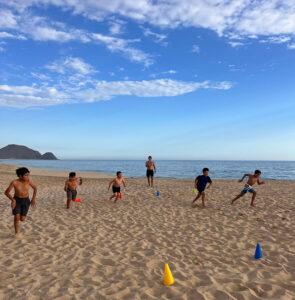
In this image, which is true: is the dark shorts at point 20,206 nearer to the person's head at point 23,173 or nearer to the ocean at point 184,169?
the person's head at point 23,173

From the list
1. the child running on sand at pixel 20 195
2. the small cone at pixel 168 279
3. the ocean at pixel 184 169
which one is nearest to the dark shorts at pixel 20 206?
the child running on sand at pixel 20 195

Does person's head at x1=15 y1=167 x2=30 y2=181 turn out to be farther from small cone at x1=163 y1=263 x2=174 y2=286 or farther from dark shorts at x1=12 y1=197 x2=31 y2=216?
small cone at x1=163 y1=263 x2=174 y2=286

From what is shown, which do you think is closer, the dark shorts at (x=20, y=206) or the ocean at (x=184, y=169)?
the dark shorts at (x=20, y=206)

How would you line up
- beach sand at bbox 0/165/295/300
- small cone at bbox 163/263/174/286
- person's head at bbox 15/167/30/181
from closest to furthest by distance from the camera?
beach sand at bbox 0/165/295/300, small cone at bbox 163/263/174/286, person's head at bbox 15/167/30/181

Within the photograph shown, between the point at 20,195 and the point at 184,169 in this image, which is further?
the point at 184,169

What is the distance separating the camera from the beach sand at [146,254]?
4773 mm

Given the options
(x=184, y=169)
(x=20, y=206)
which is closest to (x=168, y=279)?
(x=20, y=206)

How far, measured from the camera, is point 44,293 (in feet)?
15.4

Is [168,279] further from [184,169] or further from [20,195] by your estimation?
[184,169]

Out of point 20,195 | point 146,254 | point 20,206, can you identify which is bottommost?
point 146,254

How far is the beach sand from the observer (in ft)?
15.7

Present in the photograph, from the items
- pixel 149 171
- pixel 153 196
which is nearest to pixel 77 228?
pixel 153 196

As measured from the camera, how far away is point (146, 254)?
6.50 metres

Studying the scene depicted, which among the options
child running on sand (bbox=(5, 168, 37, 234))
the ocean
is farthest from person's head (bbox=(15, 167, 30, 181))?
the ocean
